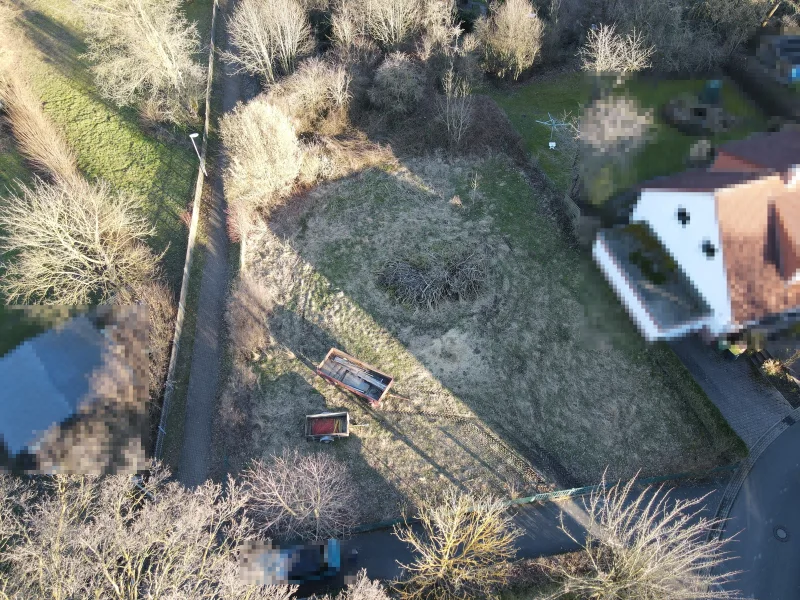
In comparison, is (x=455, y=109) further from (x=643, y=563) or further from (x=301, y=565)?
(x=301, y=565)

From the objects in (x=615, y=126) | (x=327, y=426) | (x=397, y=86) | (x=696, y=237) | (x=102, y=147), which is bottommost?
(x=327, y=426)

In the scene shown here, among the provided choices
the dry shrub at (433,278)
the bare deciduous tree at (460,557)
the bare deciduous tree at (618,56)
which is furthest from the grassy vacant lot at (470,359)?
the bare deciduous tree at (618,56)

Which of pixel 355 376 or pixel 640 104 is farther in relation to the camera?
pixel 640 104

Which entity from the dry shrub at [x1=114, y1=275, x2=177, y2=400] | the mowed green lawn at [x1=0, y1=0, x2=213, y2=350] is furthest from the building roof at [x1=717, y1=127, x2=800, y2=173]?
the mowed green lawn at [x1=0, y1=0, x2=213, y2=350]

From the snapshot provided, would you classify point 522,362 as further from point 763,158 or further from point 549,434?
point 763,158

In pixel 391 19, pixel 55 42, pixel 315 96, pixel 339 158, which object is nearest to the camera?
pixel 339 158

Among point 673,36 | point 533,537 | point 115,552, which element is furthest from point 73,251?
point 673,36

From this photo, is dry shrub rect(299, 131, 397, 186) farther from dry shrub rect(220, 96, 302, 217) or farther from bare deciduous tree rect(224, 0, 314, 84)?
bare deciduous tree rect(224, 0, 314, 84)
